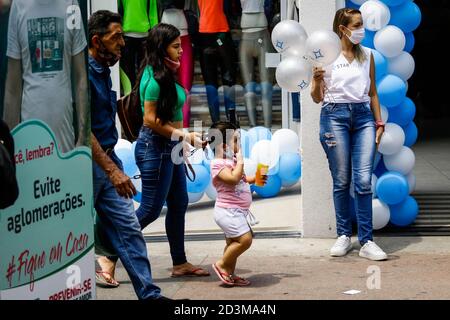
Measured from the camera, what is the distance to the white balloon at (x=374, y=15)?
819cm

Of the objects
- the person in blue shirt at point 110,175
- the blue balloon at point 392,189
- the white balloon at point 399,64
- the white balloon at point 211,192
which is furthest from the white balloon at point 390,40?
the person in blue shirt at point 110,175

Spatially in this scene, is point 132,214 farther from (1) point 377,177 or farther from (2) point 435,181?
(2) point 435,181

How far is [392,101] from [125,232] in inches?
114

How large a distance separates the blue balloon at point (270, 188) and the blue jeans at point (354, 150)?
194 cm

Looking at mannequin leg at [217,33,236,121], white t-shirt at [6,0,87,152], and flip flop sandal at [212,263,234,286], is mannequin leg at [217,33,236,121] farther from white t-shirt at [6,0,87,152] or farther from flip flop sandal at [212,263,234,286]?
white t-shirt at [6,0,87,152]

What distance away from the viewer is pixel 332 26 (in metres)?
8.42

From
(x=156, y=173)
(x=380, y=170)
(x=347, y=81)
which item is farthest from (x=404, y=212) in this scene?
(x=156, y=173)

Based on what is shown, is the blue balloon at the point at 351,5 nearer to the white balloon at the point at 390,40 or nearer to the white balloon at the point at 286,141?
the white balloon at the point at 390,40

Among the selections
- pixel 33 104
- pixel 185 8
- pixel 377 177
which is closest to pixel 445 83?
pixel 185 8

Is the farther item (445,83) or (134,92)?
(445,83)

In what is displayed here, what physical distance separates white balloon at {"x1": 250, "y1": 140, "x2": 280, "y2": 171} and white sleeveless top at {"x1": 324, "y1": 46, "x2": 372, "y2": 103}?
1.89 m

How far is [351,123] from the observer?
26.3 ft

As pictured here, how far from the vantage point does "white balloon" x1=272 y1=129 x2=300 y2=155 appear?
10023 millimetres

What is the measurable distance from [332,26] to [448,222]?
194cm
